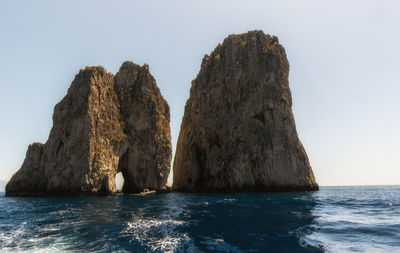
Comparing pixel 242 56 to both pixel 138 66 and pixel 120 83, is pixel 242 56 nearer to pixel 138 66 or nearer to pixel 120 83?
pixel 138 66

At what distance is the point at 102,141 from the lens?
40.2 meters

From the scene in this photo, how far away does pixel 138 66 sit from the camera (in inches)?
2122

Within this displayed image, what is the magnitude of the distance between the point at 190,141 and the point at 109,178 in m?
25.3

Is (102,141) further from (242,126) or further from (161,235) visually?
(161,235)

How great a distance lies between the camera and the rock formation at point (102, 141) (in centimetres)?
3591

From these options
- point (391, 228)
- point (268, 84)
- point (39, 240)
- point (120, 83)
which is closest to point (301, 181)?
point (268, 84)

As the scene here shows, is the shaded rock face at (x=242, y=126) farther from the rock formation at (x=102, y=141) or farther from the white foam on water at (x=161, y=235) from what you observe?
the white foam on water at (x=161, y=235)

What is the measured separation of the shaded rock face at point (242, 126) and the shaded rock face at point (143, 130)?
9701 millimetres

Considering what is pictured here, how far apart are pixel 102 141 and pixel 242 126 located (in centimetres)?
2766

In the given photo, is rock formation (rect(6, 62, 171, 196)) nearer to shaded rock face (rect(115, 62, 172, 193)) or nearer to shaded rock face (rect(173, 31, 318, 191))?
shaded rock face (rect(115, 62, 172, 193))

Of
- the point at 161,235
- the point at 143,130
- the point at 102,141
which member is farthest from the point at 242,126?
the point at 161,235

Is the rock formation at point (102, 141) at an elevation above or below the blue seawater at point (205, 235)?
above

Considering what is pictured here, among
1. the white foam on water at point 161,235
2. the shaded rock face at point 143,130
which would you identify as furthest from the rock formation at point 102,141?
the white foam on water at point 161,235

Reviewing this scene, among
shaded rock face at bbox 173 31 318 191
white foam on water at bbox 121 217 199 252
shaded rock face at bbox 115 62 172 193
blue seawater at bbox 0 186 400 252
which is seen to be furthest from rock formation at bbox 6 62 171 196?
white foam on water at bbox 121 217 199 252
